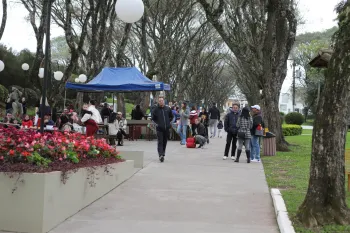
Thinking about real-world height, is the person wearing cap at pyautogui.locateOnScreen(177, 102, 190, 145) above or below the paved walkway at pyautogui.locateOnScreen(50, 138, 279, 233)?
above

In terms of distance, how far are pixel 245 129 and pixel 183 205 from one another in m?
6.24

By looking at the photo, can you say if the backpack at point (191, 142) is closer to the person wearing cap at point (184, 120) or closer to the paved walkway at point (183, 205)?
the person wearing cap at point (184, 120)

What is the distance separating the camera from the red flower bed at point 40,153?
552 centimetres

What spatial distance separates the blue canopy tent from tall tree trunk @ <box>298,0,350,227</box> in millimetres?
12587

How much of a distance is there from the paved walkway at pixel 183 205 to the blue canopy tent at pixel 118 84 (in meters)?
7.28

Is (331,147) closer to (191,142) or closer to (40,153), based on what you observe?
(40,153)

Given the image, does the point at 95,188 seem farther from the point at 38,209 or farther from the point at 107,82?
the point at 107,82

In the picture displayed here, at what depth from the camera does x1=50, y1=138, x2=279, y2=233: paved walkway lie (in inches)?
230

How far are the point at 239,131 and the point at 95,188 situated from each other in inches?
260

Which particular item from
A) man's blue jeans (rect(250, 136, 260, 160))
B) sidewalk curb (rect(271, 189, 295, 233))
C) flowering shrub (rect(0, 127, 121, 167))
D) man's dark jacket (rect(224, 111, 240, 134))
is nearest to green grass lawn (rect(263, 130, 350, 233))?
sidewalk curb (rect(271, 189, 295, 233))

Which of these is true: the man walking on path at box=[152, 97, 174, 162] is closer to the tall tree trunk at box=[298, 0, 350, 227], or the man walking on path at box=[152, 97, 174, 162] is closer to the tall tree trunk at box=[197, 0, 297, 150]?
the tall tree trunk at box=[197, 0, 297, 150]

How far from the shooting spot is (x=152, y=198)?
761cm

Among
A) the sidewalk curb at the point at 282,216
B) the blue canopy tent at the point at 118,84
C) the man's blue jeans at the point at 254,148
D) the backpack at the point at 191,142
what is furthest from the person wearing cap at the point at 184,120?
the sidewalk curb at the point at 282,216

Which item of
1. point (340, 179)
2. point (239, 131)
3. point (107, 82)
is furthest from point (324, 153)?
point (107, 82)
